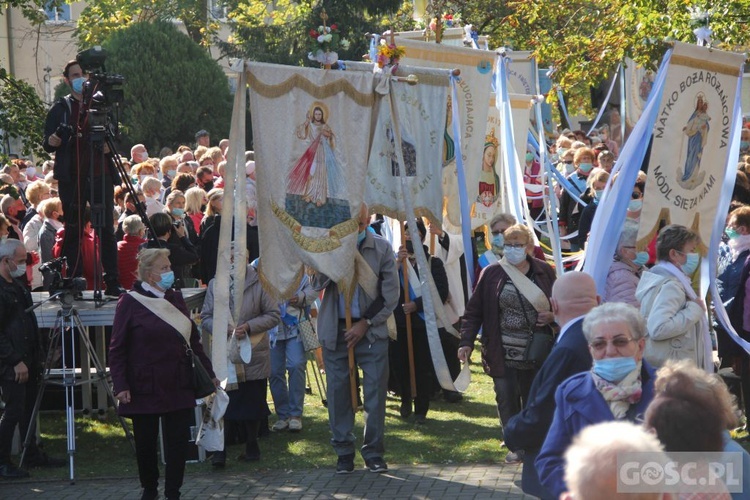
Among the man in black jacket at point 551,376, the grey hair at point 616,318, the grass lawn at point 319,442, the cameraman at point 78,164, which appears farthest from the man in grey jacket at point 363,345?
the grey hair at point 616,318

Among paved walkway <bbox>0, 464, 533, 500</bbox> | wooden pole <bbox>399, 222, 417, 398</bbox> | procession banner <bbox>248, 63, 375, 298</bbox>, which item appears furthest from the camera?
wooden pole <bbox>399, 222, 417, 398</bbox>

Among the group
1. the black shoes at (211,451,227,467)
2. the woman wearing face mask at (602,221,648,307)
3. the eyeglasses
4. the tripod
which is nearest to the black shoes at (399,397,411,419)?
the black shoes at (211,451,227,467)

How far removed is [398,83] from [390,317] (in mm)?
1918

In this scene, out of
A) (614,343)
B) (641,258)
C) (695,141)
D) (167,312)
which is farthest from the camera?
(695,141)

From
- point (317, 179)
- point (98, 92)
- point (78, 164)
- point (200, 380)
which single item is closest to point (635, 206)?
point (317, 179)

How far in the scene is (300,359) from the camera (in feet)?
36.7

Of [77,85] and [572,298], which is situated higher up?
[77,85]

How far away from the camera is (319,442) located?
1071 cm

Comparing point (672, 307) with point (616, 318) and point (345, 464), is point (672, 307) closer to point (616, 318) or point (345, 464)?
point (345, 464)

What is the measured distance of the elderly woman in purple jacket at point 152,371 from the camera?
8.43 meters

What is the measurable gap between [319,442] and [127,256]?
269 cm

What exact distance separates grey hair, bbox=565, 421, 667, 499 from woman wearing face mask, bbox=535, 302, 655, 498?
4.88 feet

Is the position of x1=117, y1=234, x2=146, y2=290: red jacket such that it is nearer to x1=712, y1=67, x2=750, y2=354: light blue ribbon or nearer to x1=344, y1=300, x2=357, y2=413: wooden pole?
x1=344, y1=300, x2=357, y2=413: wooden pole

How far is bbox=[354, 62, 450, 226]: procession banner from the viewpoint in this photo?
34.3 ft
